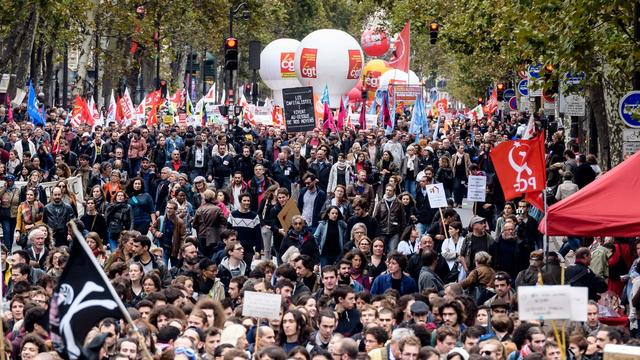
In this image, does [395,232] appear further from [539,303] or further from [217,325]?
[539,303]

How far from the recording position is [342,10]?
11469cm

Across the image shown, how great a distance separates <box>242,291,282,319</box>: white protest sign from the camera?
36.8 feet

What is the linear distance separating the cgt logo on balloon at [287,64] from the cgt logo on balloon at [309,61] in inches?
192

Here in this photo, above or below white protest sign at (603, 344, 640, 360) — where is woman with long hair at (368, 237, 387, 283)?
below

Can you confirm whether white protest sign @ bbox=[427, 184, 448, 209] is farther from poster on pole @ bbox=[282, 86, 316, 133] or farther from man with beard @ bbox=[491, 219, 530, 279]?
poster on pole @ bbox=[282, 86, 316, 133]

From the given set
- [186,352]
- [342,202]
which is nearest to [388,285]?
[342,202]

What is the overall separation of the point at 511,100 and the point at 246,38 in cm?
2952

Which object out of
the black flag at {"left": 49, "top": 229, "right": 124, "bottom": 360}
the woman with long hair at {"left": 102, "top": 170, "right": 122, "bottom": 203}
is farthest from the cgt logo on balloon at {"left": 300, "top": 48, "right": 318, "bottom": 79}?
the black flag at {"left": 49, "top": 229, "right": 124, "bottom": 360}

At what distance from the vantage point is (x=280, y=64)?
79750 mm

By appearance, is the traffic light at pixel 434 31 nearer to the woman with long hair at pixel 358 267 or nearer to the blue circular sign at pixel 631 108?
the blue circular sign at pixel 631 108

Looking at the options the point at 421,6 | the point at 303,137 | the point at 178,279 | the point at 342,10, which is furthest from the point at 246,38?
the point at 178,279

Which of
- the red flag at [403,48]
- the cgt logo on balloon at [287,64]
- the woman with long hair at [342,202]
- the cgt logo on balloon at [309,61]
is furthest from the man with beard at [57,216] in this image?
the cgt logo on balloon at [287,64]

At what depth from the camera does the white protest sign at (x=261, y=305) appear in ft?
36.8

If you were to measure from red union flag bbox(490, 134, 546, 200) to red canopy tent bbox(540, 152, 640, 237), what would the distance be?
1.35ft
